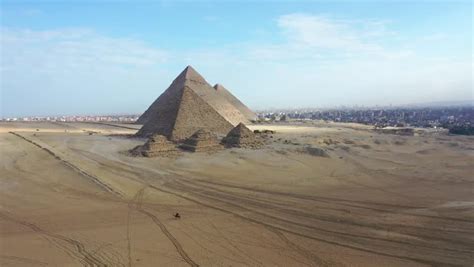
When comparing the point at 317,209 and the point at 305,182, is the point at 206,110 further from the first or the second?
the point at 317,209

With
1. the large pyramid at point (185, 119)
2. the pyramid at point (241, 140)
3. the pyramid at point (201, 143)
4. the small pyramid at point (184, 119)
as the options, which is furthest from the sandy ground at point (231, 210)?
the large pyramid at point (185, 119)

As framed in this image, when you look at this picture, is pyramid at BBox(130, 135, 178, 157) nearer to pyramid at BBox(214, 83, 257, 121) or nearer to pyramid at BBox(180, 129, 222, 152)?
pyramid at BBox(180, 129, 222, 152)

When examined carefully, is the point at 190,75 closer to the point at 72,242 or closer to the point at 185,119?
the point at 185,119

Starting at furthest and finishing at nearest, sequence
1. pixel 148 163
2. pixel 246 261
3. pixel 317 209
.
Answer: pixel 148 163 → pixel 317 209 → pixel 246 261

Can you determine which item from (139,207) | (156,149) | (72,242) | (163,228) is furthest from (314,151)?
(72,242)

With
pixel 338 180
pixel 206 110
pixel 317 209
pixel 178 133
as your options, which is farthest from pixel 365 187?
pixel 206 110
